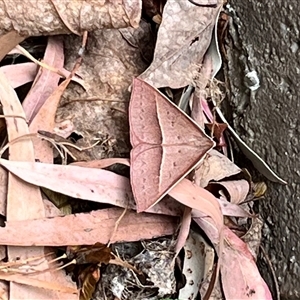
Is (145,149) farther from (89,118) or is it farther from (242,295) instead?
(242,295)

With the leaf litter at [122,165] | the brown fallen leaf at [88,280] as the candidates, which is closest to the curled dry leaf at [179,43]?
the leaf litter at [122,165]

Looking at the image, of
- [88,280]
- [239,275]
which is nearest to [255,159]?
[239,275]

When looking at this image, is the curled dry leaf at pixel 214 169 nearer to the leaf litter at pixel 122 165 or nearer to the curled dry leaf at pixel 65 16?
the leaf litter at pixel 122 165

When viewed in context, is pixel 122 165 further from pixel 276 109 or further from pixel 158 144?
pixel 276 109

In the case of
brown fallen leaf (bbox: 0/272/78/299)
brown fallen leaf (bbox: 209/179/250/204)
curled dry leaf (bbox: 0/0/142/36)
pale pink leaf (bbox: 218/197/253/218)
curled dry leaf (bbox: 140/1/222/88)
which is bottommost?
brown fallen leaf (bbox: 0/272/78/299)

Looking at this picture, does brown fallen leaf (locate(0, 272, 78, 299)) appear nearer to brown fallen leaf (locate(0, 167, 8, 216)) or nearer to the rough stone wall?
brown fallen leaf (locate(0, 167, 8, 216))

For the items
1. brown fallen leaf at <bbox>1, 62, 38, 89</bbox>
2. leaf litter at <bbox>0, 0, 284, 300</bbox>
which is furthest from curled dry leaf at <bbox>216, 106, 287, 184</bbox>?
brown fallen leaf at <bbox>1, 62, 38, 89</bbox>

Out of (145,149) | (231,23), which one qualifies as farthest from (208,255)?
(231,23)
